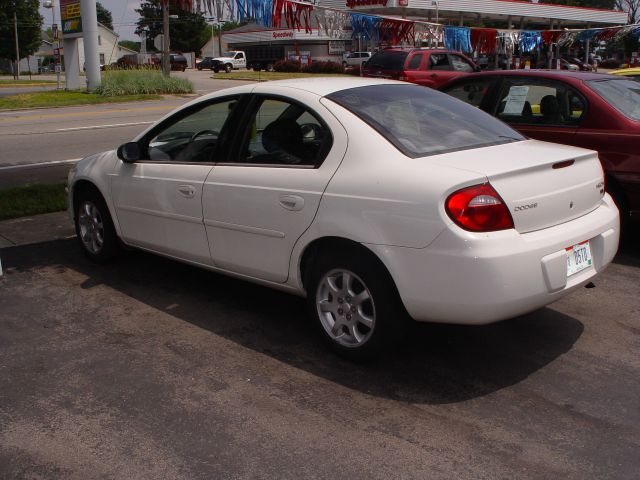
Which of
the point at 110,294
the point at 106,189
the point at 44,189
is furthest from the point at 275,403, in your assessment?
the point at 44,189

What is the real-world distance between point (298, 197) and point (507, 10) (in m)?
53.4

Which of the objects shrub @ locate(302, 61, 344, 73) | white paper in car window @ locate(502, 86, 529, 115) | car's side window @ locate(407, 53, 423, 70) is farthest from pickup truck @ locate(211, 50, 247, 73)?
white paper in car window @ locate(502, 86, 529, 115)

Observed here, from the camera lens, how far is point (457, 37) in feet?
80.0

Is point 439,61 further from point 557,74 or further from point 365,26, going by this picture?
point 557,74

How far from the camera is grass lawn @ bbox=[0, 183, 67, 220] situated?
8211 millimetres

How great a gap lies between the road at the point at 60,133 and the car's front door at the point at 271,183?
6.53 metres

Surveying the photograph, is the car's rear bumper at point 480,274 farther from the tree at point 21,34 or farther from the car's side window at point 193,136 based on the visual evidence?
the tree at point 21,34

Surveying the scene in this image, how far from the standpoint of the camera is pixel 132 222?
222 inches

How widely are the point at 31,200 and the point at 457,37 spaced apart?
18832mm

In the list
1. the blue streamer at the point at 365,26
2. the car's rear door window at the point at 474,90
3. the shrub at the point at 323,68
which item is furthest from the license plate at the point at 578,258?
the shrub at the point at 323,68

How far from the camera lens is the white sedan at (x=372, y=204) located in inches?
145

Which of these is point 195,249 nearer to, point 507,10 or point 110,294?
point 110,294

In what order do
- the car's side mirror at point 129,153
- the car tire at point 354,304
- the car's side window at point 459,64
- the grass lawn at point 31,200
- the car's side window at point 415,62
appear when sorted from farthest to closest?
the car's side window at point 459,64 → the car's side window at point 415,62 → the grass lawn at point 31,200 → the car's side mirror at point 129,153 → the car tire at point 354,304

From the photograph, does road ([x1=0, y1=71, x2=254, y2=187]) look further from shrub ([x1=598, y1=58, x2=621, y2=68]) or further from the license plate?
shrub ([x1=598, y1=58, x2=621, y2=68])
